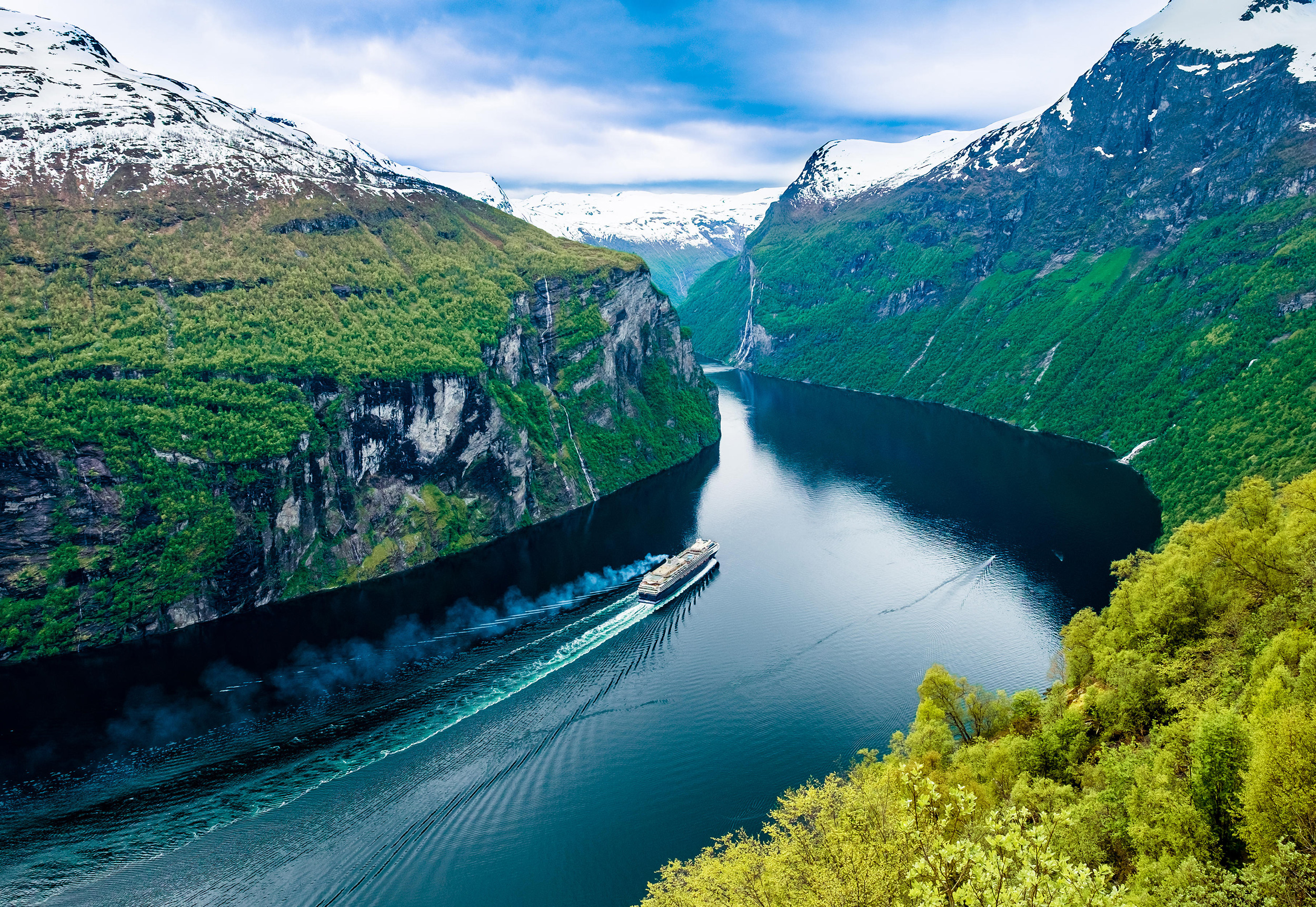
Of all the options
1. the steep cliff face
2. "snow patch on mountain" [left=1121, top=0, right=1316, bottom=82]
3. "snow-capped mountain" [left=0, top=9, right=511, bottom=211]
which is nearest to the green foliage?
the steep cliff face

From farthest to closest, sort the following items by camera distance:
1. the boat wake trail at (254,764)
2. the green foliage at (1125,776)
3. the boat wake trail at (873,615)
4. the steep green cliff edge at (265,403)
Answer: the steep green cliff edge at (265,403), the boat wake trail at (873,615), the boat wake trail at (254,764), the green foliage at (1125,776)

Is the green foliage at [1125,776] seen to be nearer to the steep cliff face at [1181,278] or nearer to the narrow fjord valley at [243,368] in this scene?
the steep cliff face at [1181,278]

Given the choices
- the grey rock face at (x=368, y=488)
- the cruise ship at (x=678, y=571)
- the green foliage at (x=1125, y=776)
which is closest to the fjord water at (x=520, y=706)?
the cruise ship at (x=678, y=571)

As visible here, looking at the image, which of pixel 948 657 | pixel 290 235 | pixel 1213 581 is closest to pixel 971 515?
pixel 948 657

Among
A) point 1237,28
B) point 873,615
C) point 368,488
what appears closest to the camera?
point 873,615

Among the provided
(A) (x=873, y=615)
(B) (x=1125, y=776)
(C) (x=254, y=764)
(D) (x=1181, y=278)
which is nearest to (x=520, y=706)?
(C) (x=254, y=764)

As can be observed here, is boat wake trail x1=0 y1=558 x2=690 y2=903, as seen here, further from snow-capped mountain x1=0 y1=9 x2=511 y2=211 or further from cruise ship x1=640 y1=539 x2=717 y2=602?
snow-capped mountain x1=0 y1=9 x2=511 y2=211

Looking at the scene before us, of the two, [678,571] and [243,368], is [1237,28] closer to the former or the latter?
[678,571]
